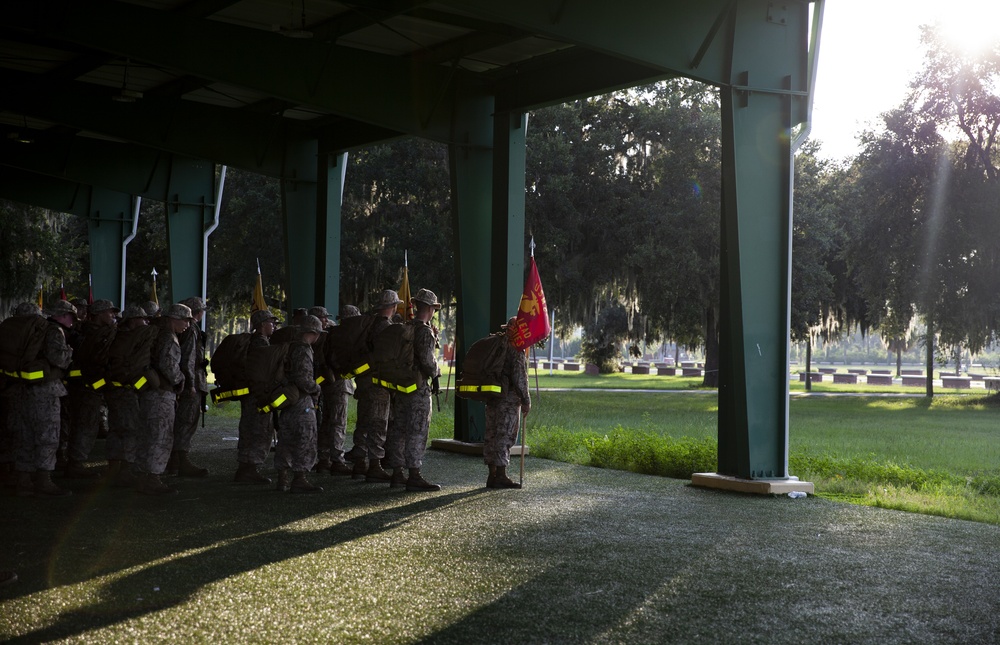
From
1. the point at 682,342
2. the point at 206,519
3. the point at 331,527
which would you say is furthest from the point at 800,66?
the point at 682,342

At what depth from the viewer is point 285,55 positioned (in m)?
12.0

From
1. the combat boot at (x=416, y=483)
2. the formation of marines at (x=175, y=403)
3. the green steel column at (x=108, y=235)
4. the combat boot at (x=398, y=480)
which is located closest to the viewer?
the formation of marines at (x=175, y=403)

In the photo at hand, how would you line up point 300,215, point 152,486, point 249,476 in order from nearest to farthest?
1. point 152,486
2. point 249,476
3. point 300,215

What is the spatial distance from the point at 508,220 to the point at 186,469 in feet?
16.3

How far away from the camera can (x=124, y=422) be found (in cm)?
1002

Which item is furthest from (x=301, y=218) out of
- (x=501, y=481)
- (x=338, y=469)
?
(x=501, y=481)

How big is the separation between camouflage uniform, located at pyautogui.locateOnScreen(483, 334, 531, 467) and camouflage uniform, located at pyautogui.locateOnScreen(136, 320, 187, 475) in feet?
10.0

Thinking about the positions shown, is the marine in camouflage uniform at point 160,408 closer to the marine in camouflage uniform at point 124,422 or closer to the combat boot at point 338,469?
the marine in camouflage uniform at point 124,422

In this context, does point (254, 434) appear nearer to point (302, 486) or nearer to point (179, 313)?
point (302, 486)

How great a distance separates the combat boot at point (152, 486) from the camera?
9266 millimetres

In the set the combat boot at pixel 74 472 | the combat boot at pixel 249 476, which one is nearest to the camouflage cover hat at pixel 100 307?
the combat boot at pixel 74 472

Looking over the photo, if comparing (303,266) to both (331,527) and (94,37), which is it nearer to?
(94,37)

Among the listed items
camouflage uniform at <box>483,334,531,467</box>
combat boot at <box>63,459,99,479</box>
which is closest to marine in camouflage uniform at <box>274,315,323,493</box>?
camouflage uniform at <box>483,334,531,467</box>

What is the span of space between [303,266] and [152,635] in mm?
11828
